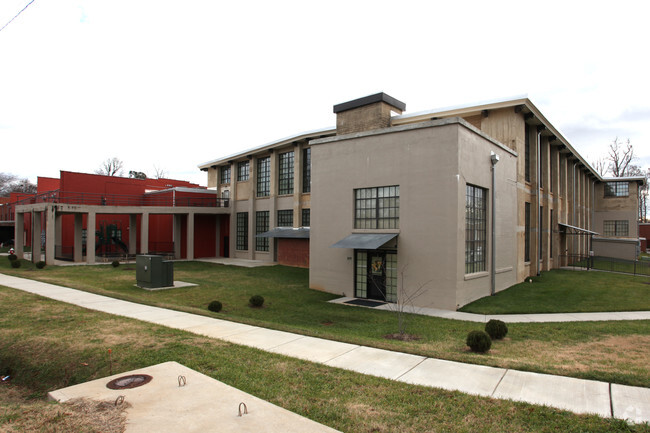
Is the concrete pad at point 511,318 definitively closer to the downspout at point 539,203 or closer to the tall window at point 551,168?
the downspout at point 539,203

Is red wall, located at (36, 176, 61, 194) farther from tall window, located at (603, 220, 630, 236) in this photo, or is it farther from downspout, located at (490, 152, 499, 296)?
tall window, located at (603, 220, 630, 236)

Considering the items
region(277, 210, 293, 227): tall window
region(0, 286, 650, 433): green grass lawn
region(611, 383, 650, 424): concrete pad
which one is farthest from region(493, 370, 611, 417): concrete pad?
region(277, 210, 293, 227): tall window

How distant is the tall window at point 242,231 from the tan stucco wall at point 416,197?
65.7 feet

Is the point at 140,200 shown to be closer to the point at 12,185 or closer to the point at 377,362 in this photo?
the point at 377,362

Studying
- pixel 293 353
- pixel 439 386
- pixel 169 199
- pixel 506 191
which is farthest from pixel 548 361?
pixel 169 199

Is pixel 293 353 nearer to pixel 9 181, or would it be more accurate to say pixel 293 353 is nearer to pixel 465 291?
pixel 465 291

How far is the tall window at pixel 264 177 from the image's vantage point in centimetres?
3858

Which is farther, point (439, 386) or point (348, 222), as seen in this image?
point (348, 222)

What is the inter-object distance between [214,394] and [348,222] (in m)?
14.6

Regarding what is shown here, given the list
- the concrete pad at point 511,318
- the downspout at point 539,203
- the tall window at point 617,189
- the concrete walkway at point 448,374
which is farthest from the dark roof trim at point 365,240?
the tall window at point 617,189

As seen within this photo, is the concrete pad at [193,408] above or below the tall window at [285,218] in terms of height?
below

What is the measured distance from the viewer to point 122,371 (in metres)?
7.38

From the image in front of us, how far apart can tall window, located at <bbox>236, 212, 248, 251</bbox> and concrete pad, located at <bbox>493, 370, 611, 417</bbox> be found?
35032 mm

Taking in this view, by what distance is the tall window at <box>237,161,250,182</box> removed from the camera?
1617 inches
